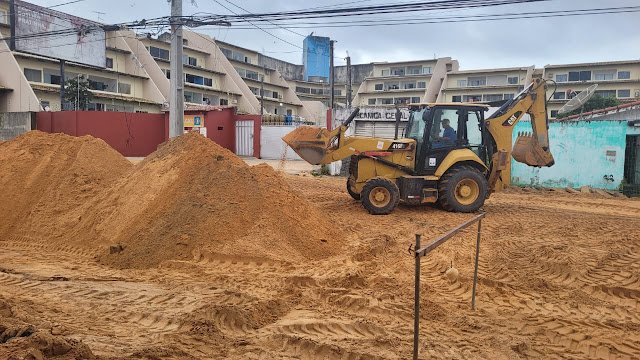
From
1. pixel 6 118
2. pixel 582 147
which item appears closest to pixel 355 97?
pixel 6 118

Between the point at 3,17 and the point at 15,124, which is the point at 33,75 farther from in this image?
the point at 15,124

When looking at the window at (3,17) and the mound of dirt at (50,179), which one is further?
the window at (3,17)

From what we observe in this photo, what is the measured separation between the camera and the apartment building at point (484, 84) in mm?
51344

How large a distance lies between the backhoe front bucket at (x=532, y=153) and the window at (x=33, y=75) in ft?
104

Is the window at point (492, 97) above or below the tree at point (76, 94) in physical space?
above

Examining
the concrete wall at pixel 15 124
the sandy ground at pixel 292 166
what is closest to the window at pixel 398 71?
the sandy ground at pixel 292 166

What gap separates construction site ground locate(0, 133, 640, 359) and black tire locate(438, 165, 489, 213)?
2044 mm

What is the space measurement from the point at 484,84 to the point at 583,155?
38061mm

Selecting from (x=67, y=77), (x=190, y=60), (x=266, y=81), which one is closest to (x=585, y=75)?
(x=266, y=81)

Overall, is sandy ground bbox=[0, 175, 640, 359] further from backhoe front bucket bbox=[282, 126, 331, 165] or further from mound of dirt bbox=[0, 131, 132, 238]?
backhoe front bucket bbox=[282, 126, 331, 165]

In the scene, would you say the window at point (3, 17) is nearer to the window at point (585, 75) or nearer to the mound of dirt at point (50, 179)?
the mound of dirt at point (50, 179)

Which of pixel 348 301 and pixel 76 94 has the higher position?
pixel 76 94

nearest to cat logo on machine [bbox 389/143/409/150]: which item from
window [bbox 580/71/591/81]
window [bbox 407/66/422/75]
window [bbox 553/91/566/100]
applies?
window [bbox 553/91/566/100]

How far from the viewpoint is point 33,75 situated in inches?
1280
